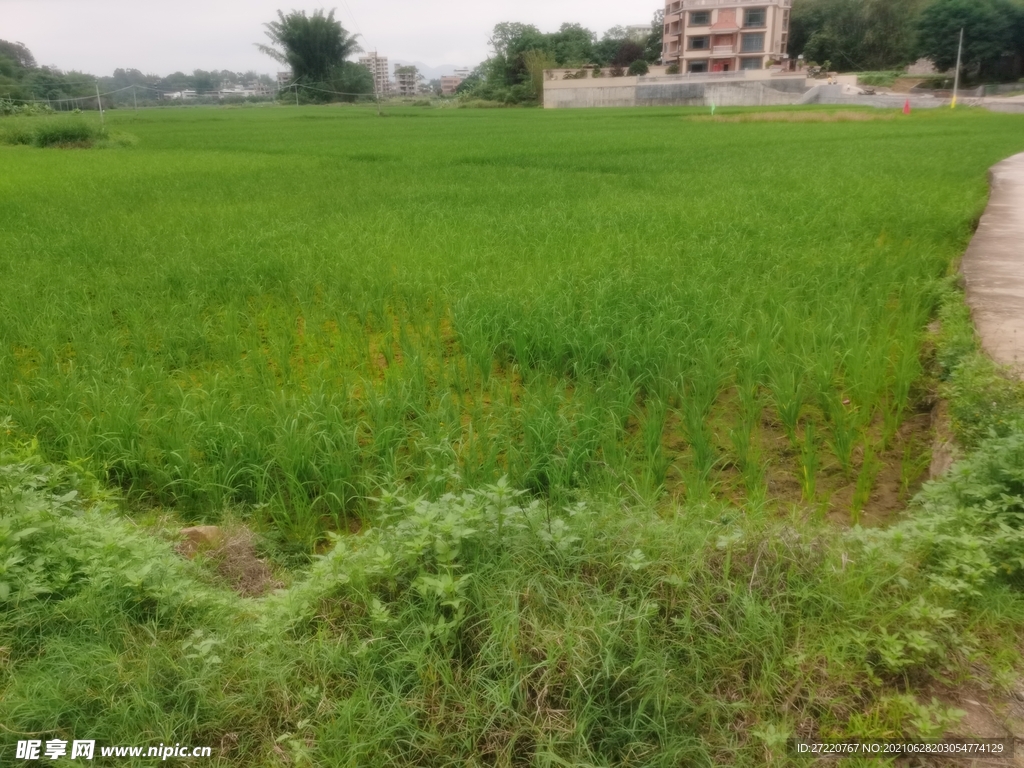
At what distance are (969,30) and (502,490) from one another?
133 ft

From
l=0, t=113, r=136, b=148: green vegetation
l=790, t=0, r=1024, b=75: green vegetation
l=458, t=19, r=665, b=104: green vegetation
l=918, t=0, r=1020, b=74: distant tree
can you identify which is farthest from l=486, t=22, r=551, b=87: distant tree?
l=0, t=113, r=136, b=148: green vegetation

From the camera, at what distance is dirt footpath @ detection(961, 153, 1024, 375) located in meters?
3.07

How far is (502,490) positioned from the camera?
1.86 metres

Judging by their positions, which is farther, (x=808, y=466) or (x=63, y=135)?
(x=63, y=135)

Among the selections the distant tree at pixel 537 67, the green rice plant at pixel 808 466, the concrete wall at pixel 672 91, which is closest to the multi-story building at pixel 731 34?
the concrete wall at pixel 672 91

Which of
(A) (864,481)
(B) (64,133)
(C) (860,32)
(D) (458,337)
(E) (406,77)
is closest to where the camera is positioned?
(A) (864,481)

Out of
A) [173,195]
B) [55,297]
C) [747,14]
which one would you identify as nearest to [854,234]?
[55,297]

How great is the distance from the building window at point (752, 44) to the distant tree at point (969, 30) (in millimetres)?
9130

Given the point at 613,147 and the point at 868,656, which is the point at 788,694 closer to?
the point at 868,656

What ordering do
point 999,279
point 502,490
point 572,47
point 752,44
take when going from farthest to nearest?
point 572,47 < point 752,44 < point 999,279 < point 502,490

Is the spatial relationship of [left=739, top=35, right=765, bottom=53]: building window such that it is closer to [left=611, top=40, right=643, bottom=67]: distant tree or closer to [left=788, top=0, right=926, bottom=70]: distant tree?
[left=788, top=0, right=926, bottom=70]: distant tree

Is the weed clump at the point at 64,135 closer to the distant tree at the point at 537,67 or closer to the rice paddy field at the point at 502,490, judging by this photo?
the rice paddy field at the point at 502,490

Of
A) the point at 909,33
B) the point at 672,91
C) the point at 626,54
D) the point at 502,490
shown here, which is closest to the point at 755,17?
the point at 909,33

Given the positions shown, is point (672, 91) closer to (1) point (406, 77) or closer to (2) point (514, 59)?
(2) point (514, 59)
